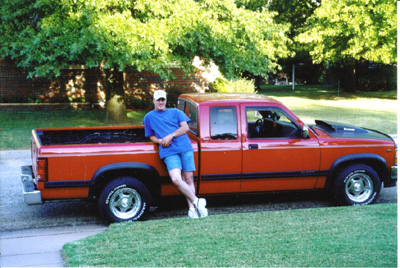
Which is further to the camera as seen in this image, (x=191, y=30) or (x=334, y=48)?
(x=334, y=48)

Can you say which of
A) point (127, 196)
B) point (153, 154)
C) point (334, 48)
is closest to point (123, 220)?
point (127, 196)

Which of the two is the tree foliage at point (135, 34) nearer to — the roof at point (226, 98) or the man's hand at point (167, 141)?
the roof at point (226, 98)

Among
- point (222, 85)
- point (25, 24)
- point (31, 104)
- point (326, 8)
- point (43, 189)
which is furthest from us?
point (326, 8)

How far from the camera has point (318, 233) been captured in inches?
219

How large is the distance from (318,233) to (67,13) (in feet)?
38.3

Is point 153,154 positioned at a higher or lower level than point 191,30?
lower

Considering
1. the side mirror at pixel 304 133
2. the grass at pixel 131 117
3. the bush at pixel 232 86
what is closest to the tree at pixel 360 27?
the grass at pixel 131 117

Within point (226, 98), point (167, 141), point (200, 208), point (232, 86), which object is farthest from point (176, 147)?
point (232, 86)

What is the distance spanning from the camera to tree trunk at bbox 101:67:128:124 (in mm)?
17719

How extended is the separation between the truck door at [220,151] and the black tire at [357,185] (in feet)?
5.00

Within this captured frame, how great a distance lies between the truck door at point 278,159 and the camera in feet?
22.7

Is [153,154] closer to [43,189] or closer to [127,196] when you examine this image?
[127,196]

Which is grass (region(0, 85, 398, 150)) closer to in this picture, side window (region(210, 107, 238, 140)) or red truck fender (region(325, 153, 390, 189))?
side window (region(210, 107, 238, 140))

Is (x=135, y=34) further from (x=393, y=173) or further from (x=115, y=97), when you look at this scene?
(x=393, y=173)
